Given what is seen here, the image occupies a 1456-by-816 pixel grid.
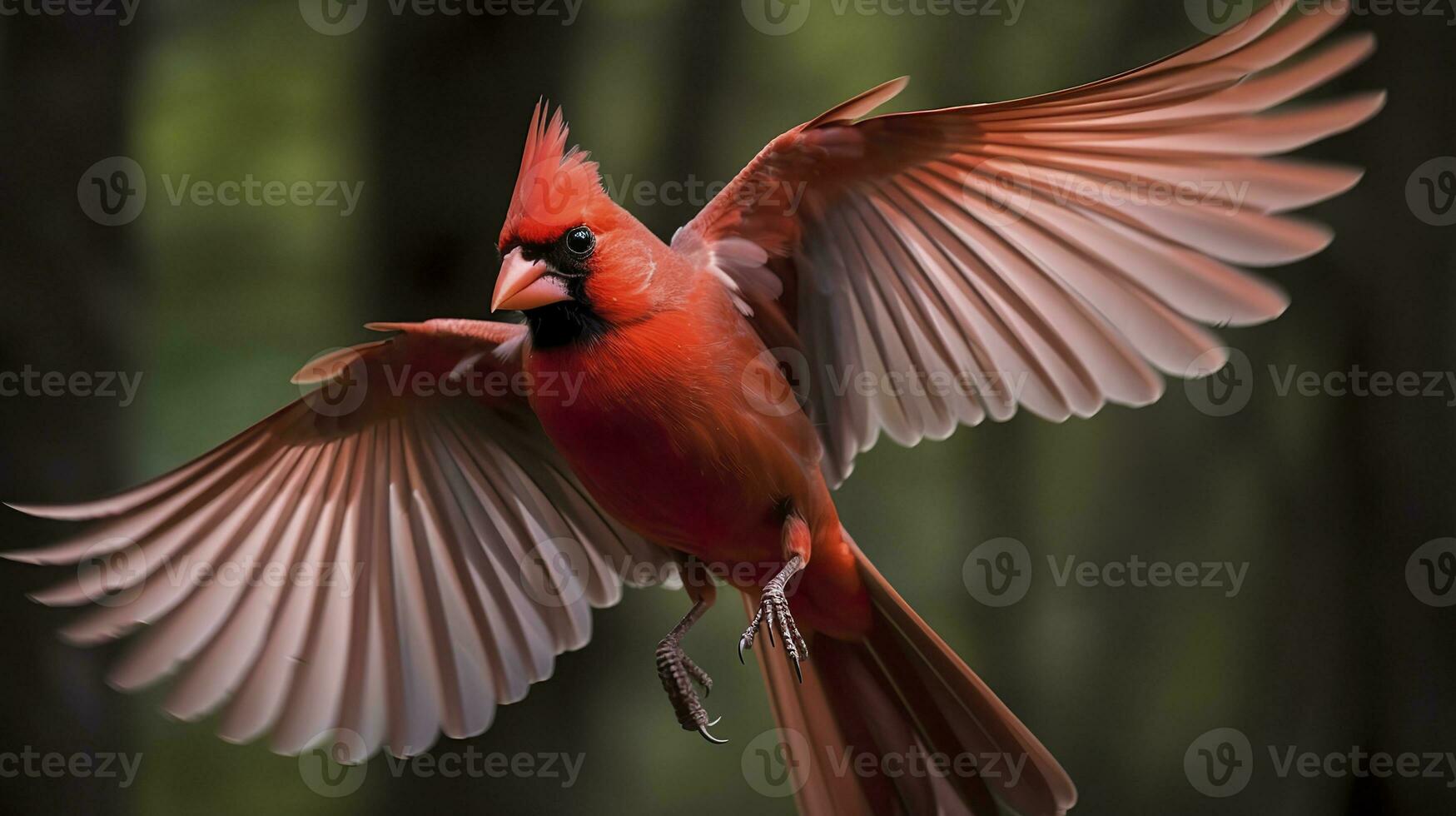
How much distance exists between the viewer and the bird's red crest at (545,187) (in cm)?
160

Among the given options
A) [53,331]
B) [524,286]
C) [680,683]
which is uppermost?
[524,286]

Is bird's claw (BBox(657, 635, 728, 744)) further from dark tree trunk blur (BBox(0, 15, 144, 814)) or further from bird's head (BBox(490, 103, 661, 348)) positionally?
dark tree trunk blur (BBox(0, 15, 144, 814))

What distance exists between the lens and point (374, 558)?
8.51 feet

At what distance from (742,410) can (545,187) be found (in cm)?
46

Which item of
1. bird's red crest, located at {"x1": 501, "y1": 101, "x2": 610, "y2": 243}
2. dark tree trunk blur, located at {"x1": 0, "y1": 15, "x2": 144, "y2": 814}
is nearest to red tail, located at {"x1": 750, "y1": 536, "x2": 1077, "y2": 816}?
bird's red crest, located at {"x1": 501, "y1": 101, "x2": 610, "y2": 243}

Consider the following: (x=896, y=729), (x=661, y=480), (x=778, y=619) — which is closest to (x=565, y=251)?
(x=661, y=480)

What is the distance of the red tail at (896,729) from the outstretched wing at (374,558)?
1.29 ft

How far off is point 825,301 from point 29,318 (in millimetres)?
1476

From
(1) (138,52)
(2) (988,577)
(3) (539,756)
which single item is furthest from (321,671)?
(2) (988,577)

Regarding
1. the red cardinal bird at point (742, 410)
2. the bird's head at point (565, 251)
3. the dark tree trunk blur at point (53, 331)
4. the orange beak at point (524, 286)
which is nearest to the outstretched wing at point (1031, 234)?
the red cardinal bird at point (742, 410)

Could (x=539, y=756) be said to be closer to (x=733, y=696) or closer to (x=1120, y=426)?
(x=733, y=696)

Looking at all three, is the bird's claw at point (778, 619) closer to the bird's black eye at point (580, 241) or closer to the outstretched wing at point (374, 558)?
the bird's black eye at point (580, 241)

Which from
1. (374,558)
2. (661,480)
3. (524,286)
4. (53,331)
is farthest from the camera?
(374,558)

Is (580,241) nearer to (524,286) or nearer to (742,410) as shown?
(524,286)
